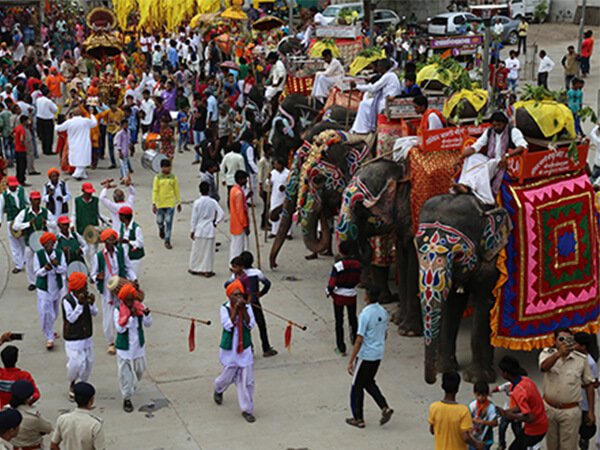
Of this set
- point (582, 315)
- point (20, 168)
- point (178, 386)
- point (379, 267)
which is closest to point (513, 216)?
point (582, 315)

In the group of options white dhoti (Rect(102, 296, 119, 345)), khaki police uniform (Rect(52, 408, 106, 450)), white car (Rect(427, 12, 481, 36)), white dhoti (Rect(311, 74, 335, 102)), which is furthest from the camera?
white car (Rect(427, 12, 481, 36))

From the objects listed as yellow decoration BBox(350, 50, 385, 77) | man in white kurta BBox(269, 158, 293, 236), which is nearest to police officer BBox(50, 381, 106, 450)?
man in white kurta BBox(269, 158, 293, 236)

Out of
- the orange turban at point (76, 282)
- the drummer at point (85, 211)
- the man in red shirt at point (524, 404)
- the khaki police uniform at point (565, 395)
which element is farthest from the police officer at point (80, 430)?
the drummer at point (85, 211)

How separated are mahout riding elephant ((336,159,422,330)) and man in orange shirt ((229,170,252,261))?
2.13 meters

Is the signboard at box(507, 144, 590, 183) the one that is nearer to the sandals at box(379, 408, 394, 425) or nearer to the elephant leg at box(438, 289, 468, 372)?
the elephant leg at box(438, 289, 468, 372)

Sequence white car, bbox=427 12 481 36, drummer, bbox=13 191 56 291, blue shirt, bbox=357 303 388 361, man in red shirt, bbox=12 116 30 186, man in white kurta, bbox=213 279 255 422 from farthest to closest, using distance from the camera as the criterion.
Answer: white car, bbox=427 12 481 36, man in red shirt, bbox=12 116 30 186, drummer, bbox=13 191 56 291, man in white kurta, bbox=213 279 255 422, blue shirt, bbox=357 303 388 361

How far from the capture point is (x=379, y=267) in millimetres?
12297

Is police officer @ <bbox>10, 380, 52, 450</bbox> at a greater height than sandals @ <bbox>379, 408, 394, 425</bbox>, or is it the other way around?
police officer @ <bbox>10, 380, 52, 450</bbox>

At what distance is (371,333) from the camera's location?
8.62 m

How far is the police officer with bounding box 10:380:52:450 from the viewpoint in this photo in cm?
712

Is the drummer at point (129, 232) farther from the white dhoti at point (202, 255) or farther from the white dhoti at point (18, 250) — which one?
the white dhoti at point (18, 250)

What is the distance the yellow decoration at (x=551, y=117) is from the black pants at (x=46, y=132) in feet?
44.0

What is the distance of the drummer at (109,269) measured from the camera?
10469mm

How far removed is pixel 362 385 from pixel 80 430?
2852 mm
